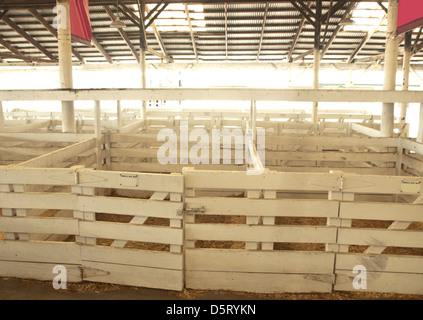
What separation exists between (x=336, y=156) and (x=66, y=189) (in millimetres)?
4195

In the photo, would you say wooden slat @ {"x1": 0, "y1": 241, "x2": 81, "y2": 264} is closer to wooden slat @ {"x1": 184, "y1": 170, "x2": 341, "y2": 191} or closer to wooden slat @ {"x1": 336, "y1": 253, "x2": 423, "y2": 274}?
wooden slat @ {"x1": 184, "y1": 170, "x2": 341, "y2": 191}

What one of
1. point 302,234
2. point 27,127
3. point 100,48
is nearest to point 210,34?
point 100,48

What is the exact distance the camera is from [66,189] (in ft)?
15.6

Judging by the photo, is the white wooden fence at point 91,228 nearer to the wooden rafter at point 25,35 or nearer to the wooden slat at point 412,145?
the wooden slat at point 412,145

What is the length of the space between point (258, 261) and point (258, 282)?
0.69 feet

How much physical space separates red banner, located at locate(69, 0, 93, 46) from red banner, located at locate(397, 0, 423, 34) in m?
6.89

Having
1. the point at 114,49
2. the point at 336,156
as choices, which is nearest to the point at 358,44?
the point at 114,49

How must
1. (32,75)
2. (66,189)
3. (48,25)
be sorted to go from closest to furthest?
(66,189) → (48,25) → (32,75)

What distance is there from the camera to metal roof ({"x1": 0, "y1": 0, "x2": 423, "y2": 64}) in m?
12.9

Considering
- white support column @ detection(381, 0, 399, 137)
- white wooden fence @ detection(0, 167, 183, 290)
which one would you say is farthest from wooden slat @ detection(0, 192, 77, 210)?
white support column @ detection(381, 0, 399, 137)

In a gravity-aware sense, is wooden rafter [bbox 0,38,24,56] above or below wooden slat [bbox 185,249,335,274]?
above

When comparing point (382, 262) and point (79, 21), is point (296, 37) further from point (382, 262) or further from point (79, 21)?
point (382, 262)

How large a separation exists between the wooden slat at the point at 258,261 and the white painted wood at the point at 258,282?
2.0 inches
